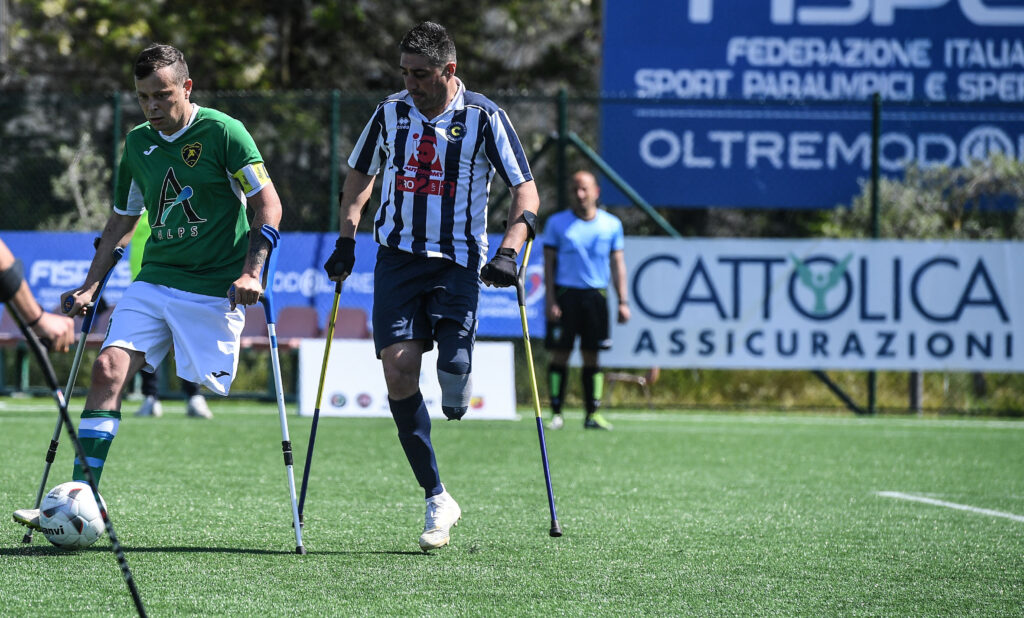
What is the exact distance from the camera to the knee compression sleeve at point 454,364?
5.53 metres

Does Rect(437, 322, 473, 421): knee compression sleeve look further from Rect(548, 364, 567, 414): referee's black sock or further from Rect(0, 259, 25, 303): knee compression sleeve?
Rect(548, 364, 567, 414): referee's black sock

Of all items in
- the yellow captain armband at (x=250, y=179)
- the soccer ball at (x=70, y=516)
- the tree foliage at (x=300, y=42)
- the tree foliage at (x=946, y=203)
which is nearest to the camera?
the soccer ball at (x=70, y=516)

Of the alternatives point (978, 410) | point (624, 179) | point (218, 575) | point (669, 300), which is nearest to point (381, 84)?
point (624, 179)

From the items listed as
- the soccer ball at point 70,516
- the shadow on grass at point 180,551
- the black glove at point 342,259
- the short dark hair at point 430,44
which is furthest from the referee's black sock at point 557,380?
the soccer ball at point 70,516

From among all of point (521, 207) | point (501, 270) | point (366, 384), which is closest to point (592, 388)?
point (366, 384)

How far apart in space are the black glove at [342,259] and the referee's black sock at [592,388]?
21.0 feet

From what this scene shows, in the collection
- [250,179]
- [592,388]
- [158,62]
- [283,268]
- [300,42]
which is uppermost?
[300,42]

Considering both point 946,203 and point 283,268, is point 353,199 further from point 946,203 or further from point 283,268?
point 946,203

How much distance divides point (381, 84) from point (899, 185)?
26.9ft

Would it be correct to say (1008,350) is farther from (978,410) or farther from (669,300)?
(669,300)

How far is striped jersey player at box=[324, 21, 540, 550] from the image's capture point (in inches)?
217

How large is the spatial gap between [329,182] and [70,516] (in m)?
11.1

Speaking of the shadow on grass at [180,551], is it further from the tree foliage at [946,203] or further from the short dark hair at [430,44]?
the tree foliage at [946,203]

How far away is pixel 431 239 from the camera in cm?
554
